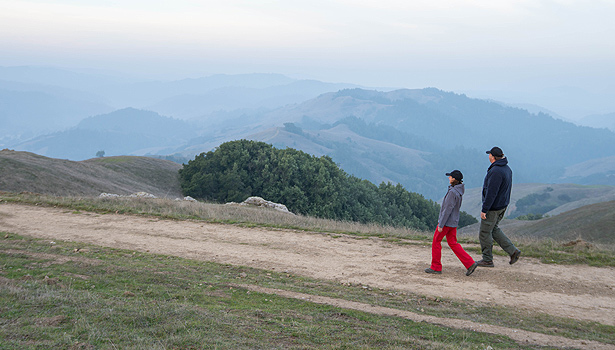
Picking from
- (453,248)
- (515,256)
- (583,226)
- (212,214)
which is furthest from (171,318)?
(583,226)

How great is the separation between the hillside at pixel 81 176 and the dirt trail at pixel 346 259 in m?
14.9

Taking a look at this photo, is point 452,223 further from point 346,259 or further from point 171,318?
point 171,318

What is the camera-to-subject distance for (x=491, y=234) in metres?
9.31

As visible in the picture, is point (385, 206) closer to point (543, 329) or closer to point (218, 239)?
point (218, 239)

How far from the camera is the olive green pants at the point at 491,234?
9.09m

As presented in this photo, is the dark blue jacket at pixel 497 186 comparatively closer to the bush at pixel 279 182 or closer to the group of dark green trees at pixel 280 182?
the group of dark green trees at pixel 280 182

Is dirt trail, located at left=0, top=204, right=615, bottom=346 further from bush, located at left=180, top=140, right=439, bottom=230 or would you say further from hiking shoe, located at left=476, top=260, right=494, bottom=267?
bush, located at left=180, top=140, right=439, bottom=230

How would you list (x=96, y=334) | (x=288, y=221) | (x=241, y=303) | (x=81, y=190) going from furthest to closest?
(x=81, y=190), (x=288, y=221), (x=241, y=303), (x=96, y=334)

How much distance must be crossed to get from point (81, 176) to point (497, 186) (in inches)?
1329

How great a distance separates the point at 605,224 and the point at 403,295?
87.1 feet

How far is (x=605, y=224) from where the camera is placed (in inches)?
1080

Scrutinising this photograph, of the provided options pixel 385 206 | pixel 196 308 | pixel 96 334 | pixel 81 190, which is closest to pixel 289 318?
pixel 196 308

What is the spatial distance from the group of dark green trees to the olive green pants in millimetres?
28586

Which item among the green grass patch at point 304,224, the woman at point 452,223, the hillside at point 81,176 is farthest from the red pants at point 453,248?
the hillside at point 81,176
